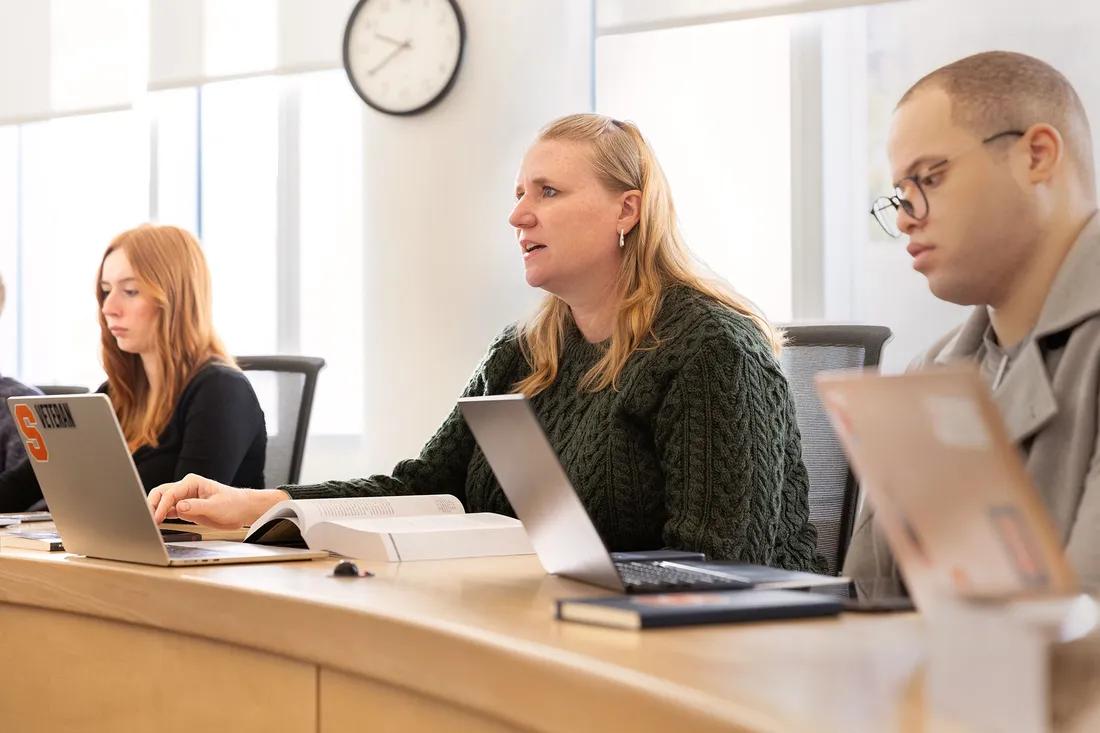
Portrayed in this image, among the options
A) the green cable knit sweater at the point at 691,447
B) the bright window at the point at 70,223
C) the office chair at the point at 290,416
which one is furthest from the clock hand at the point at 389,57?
the green cable knit sweater at the point at 691,447

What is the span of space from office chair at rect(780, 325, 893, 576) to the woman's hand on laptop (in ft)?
2.55

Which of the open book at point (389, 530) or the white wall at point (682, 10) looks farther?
the white wall at point (682, 10)

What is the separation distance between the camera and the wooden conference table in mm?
703

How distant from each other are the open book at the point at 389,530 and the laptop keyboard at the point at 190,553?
0.40 feet

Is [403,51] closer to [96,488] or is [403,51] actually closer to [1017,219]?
[96,488]

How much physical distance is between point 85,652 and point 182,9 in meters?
3.62

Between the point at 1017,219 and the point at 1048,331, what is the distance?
0.35ft

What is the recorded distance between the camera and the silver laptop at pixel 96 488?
52.4 inches

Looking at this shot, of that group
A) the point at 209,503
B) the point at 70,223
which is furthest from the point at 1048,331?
the point at 70,223

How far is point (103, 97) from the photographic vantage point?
4.82 m

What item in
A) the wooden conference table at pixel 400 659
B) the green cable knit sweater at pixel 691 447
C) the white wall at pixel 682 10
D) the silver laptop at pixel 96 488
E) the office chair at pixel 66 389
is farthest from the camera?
the office chair at pixel 66 389

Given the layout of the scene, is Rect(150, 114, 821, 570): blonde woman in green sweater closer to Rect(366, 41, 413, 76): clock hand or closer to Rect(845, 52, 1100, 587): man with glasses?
Rect(845, 52, 1100, 587): man with glasses

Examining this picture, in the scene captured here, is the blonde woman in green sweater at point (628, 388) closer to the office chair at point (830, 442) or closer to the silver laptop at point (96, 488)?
the office chair at point (830, 442)

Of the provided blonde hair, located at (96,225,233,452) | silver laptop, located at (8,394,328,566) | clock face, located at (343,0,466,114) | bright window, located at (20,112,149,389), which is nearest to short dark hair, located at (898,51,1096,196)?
silver laptop, located at (8,394,328,566)
